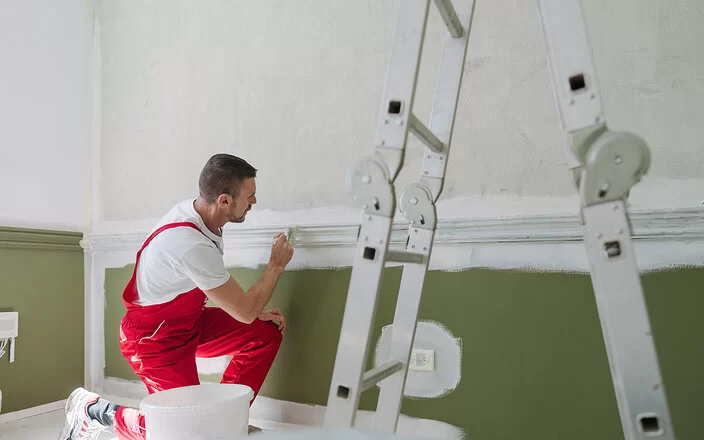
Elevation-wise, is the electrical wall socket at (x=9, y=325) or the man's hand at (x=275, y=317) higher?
the electrical wall socket at (x=9, y=325)

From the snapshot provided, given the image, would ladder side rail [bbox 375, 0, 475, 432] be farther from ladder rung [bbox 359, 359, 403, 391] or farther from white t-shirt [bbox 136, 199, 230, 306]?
white t-shirt [bbox 136, 199, 230, 306]

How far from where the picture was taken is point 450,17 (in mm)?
1157

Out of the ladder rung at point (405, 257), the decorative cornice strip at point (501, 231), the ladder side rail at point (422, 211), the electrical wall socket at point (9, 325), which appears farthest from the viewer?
the electrical wall socket at point (9, 325)

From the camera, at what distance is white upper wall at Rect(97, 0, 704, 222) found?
4.85 feet

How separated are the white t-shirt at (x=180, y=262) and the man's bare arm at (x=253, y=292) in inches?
1.4

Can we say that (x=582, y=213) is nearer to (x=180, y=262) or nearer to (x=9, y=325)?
(x=180, y=262)

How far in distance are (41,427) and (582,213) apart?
2292 millimetres

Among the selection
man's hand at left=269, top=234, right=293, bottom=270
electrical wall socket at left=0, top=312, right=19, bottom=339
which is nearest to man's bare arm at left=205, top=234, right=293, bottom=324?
man's hand at left=269, top=234, right=293, bottom=270

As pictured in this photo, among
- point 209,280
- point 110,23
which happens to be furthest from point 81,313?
point 110,23

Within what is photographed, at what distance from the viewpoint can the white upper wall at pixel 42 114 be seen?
7.36 feet

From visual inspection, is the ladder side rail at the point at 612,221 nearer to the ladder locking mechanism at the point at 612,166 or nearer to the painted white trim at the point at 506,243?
the ladder locking mechanism at the point at 612,166

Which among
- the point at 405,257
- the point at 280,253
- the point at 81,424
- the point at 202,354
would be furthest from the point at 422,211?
the point at 81,424

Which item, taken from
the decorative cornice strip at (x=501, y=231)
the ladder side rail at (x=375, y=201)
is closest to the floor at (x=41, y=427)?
the decorative cornice strip at (x=501, y=231)

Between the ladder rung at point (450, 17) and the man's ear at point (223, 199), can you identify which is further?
the man's ear at point (223, 199)
